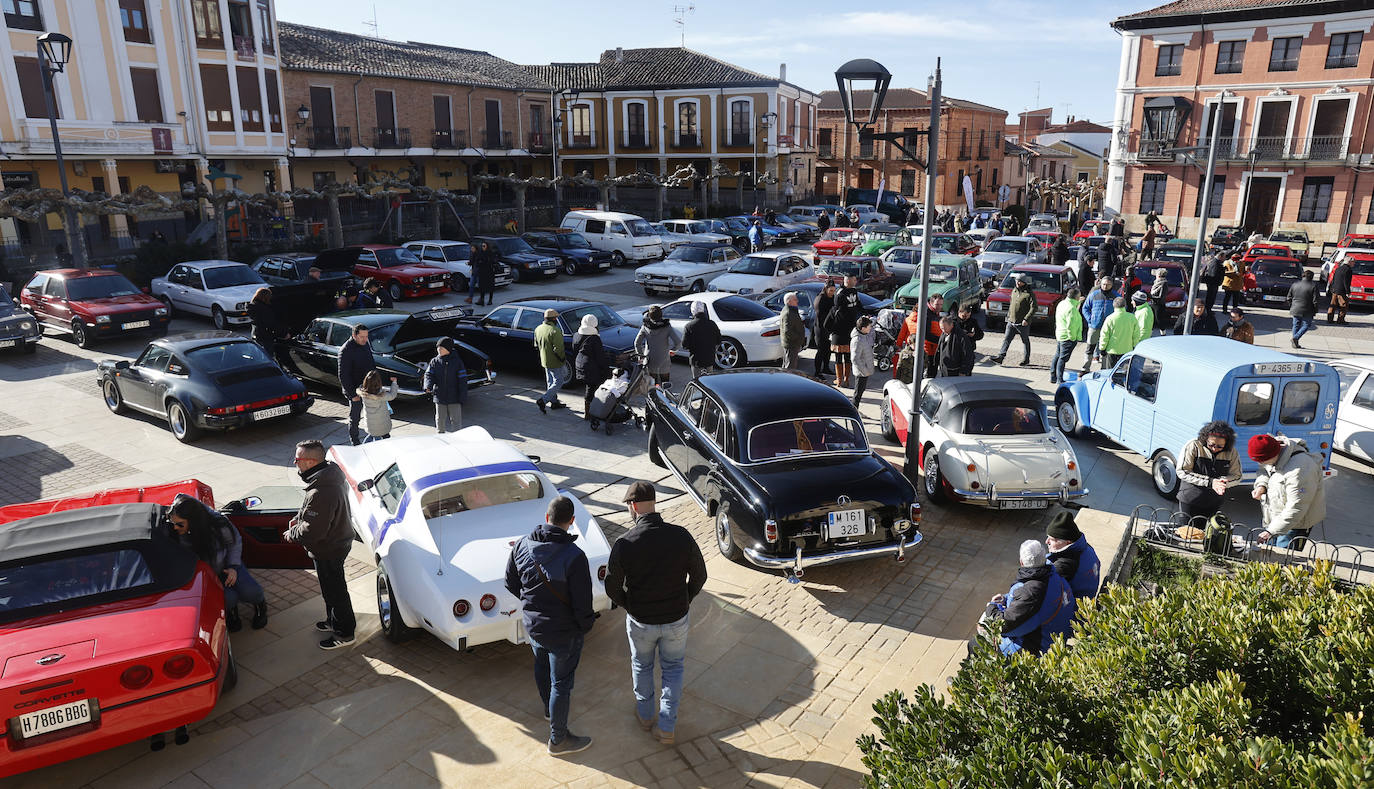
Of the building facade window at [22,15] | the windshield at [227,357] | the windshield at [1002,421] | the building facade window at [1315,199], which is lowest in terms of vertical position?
the windshield at [1002,421]

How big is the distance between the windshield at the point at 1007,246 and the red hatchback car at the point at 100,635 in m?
24.9

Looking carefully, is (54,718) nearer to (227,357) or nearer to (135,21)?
(227,357)

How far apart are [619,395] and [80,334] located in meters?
12.8

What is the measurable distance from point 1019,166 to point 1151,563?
249 feet

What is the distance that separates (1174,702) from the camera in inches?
124

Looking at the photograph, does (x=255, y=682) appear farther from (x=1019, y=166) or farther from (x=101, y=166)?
(x=1019, y=166)

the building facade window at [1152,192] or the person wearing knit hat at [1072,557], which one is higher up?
the building facade window at [1152,192]

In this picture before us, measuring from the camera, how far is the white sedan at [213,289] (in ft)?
64.9

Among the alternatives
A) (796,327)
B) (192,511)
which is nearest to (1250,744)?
(192,511)

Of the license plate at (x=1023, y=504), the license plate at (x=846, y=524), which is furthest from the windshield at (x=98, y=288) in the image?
the license plate at (x=1023, y=504)

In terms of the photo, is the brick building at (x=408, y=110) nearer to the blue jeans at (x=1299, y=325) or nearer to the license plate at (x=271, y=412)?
the license plate at (x=271, y=412)

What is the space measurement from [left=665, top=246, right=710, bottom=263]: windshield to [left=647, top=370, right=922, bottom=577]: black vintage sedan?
15.8 m

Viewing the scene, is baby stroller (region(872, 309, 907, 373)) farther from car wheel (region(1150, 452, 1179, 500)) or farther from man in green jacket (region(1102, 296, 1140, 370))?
car wheel (region(1150, 452, 1179, 500))

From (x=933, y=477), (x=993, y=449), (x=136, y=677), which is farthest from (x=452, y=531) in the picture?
(x=993, y=449)
